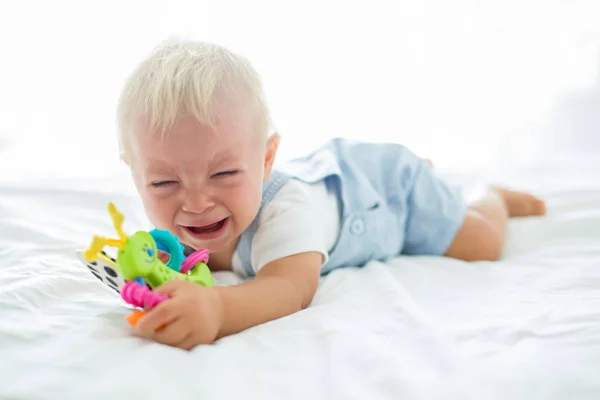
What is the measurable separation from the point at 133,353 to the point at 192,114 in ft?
1.13

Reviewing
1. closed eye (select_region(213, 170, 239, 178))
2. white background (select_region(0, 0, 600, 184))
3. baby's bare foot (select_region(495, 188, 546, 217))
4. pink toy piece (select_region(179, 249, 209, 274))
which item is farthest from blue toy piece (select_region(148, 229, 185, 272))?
white background (select_region(0, 0, 600, 184))

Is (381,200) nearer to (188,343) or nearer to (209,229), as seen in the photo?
(209,229)

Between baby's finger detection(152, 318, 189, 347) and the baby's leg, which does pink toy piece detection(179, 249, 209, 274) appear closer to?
baby's finger detection(152, 318, 189, 347)

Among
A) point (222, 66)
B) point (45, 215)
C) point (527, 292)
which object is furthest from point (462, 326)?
point (45, 215)

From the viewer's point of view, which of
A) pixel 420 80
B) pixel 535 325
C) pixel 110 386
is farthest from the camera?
pixel 420 80

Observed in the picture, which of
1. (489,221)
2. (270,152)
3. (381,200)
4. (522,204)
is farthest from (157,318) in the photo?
(522,204)

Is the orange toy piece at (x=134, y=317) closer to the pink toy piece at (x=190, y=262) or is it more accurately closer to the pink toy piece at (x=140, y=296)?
the pink toy piece at (x=140, y=296)

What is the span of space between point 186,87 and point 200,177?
121 millimetres

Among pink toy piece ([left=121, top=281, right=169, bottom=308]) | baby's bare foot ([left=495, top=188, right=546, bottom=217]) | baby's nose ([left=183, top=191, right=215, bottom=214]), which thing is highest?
baby's nose ([left=183, top=191, right=215, bottom=214])

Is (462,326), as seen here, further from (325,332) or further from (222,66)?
(222,66)

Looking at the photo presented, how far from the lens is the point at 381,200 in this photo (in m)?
1.25

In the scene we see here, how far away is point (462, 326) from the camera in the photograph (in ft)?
2.57

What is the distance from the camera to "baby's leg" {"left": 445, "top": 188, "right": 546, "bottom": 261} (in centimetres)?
125

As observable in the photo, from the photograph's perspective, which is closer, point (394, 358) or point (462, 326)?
point (394, 358)
